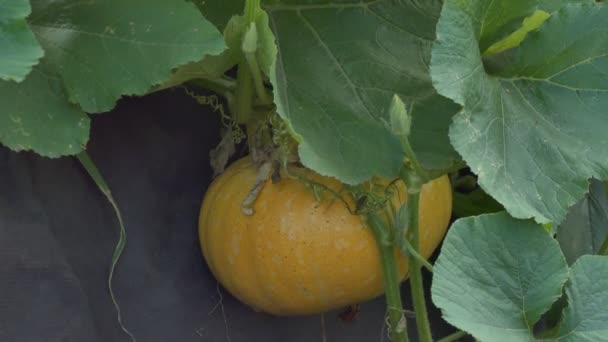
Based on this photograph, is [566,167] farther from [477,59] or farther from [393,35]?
[393,35]

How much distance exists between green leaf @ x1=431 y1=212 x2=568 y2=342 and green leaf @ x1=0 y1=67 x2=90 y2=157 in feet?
1.33

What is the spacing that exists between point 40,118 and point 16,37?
0.44 feet

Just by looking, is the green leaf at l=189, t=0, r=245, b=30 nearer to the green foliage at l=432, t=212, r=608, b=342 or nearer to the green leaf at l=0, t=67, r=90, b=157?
the green leaf at l=0, t=67, r=90, b=157

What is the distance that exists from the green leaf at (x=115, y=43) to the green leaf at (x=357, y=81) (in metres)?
0.12

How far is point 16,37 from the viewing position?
86 cm

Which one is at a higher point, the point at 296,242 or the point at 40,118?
the point at 40,118

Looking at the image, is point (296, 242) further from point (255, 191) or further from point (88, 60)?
point (88, 60)

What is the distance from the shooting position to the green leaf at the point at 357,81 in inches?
41.5

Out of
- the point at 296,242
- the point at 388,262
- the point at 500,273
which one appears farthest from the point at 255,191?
the point at 500,273

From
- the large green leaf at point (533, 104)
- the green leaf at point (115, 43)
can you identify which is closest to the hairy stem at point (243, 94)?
the green leaf at point (115, 43)

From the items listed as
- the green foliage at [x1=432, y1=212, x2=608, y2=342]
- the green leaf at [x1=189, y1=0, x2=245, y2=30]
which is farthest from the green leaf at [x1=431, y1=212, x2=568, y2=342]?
the green leaf at [x1=189, y1=0, x2=245, y2=30]

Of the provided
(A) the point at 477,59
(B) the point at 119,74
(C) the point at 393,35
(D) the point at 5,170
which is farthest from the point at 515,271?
(D) the point at 5,170

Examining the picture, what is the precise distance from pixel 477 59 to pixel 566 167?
156 millimetres

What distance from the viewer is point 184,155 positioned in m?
1.25
